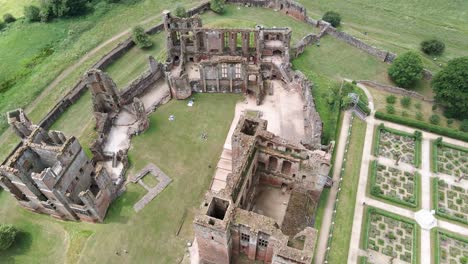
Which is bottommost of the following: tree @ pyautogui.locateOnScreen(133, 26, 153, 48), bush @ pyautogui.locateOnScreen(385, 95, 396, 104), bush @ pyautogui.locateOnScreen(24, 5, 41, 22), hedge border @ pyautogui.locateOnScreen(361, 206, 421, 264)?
hedge border @ pyautogui.locateOnScreen(361, 206, 421, 264)

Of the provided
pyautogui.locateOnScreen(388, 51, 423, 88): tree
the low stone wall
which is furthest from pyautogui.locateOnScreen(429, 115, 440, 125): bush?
pyautogui.locateOnScreen(388, 51, 423, 88): tree

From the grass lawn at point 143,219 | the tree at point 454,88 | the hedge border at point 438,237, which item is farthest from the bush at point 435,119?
the grass lawn at point 143,219

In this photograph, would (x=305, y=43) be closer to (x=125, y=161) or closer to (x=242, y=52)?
(x=242, y=52)

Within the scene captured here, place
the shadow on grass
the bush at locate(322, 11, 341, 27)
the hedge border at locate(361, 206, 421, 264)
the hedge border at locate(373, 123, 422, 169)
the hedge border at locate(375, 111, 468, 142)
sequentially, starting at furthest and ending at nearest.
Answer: the bush at locate(322, 11, 341, 27) < the hedge border at locate(375, 111, 468, 142) < the hedge border at locate(373, 123, 422, 169) < the shadow on grass < the hedge border at locate(361, 206, 421, 264)

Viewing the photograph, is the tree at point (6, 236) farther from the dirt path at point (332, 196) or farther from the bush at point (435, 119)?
the bush at point (435, 119)

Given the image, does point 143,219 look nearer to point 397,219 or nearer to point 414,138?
point 397,219

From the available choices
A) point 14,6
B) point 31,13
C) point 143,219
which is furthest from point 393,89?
point 14,6

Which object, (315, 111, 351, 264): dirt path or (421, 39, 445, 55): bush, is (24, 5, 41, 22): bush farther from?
(421, 39, 445, 55): bush

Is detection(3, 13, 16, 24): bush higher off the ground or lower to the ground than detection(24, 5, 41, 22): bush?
lower
